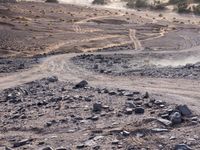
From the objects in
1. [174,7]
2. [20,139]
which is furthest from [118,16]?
[20,139]

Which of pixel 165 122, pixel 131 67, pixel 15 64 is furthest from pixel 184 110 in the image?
pixel 15 64

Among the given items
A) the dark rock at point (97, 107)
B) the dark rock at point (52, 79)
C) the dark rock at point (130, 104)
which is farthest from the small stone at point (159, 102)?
the dark rock at point (52, 79)

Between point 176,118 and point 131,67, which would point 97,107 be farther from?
point 131,67

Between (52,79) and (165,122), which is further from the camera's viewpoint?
(52,79)

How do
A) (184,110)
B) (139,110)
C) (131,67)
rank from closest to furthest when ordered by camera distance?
(184,110) → (139,110) → (131,67)

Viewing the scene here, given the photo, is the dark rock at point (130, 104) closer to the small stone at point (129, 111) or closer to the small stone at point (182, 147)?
the small stone at point (129, 111)

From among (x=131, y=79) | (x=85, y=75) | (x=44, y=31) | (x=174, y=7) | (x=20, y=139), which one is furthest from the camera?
(x=174, y=7)

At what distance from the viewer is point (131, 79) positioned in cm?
2214

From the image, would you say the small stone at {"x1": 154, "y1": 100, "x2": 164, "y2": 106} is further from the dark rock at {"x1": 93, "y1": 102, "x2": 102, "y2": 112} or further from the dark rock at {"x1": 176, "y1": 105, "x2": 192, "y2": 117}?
the dark rock at {"x1": 93, "y1": 102, "x2": 102, "y2": 112}

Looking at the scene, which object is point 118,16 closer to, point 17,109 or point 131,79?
point 131,79

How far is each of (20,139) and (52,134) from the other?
83cm

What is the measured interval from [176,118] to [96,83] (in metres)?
7.62

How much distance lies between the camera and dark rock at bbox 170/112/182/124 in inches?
569

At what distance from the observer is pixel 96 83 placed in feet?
71.5
